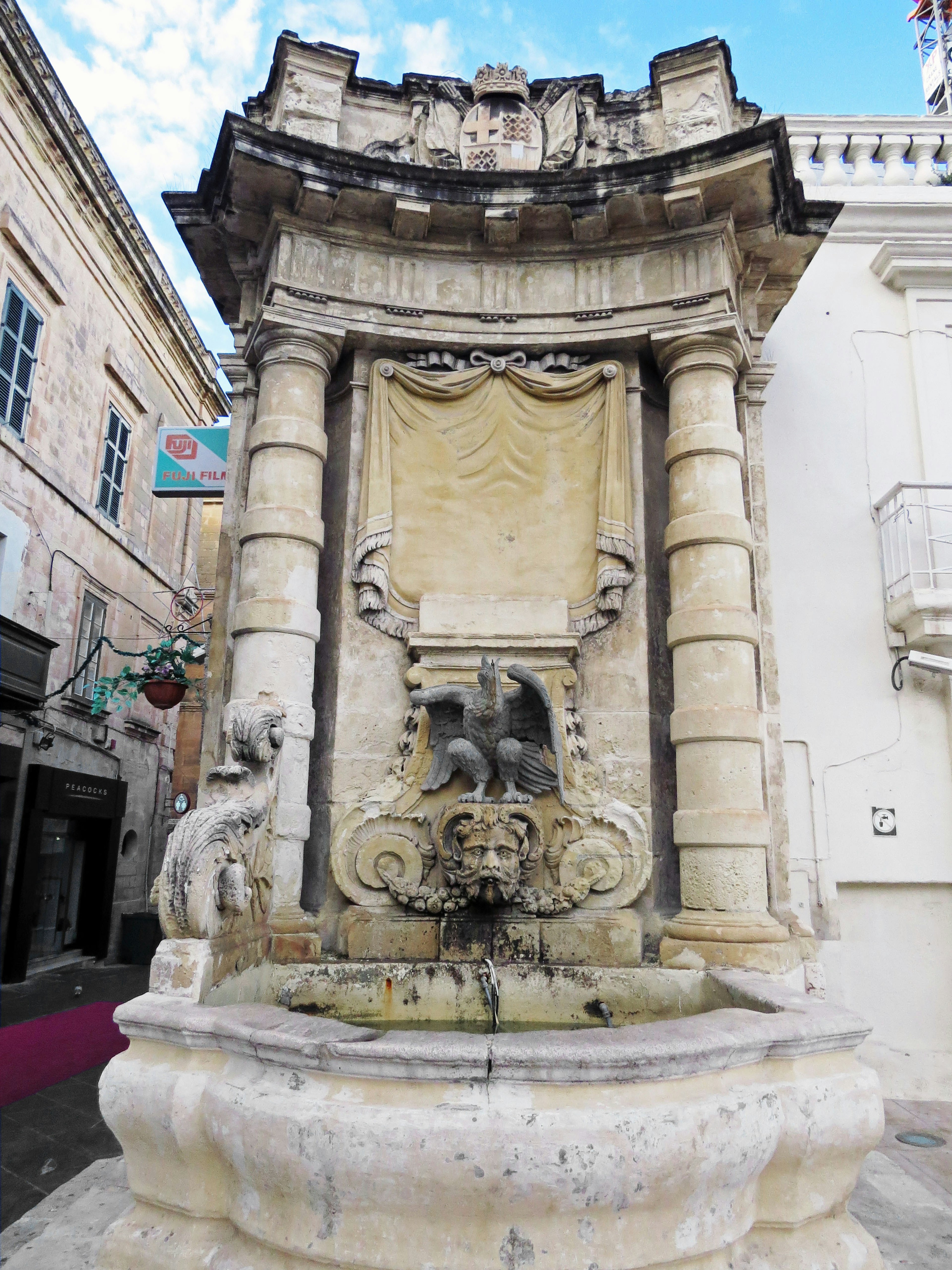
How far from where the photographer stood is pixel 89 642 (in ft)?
42.5

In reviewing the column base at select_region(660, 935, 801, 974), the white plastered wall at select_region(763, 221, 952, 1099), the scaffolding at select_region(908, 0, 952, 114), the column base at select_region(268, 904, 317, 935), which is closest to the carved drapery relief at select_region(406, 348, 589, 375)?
the white plastered wall at select_region(763, 221, 952, 1099)

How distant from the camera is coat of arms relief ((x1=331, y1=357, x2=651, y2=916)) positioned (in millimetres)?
5184

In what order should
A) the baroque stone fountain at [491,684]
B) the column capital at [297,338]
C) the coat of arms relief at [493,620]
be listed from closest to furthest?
the baroque stone fountain at [491,684], the coat of arms relief at [493,620], the column capital at [297,338]

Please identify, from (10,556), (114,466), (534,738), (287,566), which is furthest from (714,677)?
(114,466)

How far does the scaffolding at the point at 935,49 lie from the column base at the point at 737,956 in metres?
27.1

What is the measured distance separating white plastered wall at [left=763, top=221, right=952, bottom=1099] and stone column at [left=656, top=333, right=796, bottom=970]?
6.39 feet

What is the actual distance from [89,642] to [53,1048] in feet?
22.3

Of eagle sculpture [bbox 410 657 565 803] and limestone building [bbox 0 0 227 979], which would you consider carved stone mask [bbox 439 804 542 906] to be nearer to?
eagle sculpture [bbox 410 657 565 803]

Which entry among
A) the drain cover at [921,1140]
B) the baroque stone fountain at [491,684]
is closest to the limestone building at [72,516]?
the baroque stone fountain at [491,684]

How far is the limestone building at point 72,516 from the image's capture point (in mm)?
10766

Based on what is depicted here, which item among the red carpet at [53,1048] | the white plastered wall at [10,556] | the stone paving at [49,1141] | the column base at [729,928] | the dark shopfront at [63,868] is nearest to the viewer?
the stone paving at [49,1141]

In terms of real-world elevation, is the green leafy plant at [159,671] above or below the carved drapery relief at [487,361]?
below

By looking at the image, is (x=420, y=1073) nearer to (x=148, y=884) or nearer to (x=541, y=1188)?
(x=541, y=1188)

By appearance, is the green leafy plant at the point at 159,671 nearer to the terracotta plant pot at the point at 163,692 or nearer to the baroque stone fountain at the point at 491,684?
the terracotta plant pot at the point at 163,692
